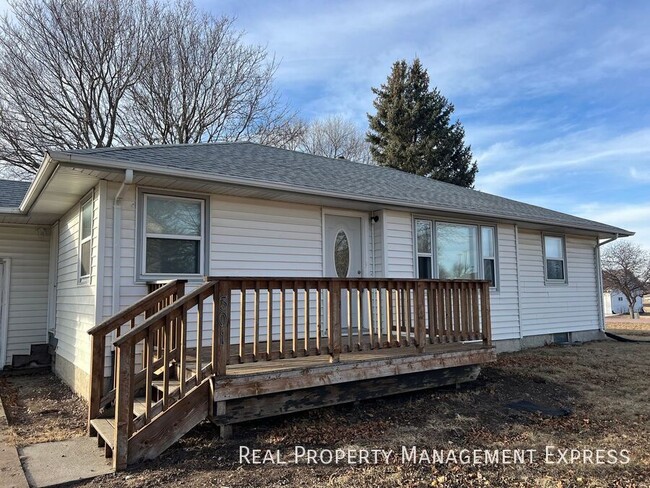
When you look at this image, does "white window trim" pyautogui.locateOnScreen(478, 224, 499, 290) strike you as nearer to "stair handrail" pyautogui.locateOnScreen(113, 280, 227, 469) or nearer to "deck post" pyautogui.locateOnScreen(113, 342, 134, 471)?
"stair handrail" pyautogui.locateOnScreen(113, 280, 227, 469)

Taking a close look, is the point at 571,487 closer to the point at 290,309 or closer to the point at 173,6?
the point at 290,309

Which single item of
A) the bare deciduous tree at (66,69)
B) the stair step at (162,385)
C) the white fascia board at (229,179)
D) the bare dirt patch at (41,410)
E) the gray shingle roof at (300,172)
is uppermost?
the bare deciduous tree at (66,69)

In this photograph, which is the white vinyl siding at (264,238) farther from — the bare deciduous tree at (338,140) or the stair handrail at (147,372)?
the bare deciduous tree at (338,140)

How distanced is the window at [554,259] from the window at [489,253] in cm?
202

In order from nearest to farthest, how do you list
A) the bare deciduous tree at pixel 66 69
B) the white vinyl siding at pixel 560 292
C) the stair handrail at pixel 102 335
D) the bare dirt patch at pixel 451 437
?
the bare dirt patch at pixel 451 437, the stair handrail at pixel 102 335, the white vinyl siding at pixel 560 292, the bare deciduous tree at pixel 66 69

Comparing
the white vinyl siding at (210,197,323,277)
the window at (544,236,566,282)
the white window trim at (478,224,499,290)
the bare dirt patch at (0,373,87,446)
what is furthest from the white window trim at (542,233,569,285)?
the bare dirt patch at (0,373,87,446)

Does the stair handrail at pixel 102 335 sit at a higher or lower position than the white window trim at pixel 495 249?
lower

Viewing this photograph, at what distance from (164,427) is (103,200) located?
9.77ft

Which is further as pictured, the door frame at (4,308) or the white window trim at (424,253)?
the door frame at (4,308)

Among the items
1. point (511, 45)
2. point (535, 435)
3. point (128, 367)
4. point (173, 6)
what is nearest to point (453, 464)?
point (535, 435)

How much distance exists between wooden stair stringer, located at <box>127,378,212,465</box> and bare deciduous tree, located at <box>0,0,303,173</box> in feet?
51.2

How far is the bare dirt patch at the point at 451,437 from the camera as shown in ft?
10.8

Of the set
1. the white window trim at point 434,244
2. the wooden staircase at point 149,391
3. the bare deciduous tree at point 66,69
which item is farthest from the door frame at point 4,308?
the bare deciduous tree at point 66,69

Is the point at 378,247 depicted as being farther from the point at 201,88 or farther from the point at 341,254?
the point at 201,88
